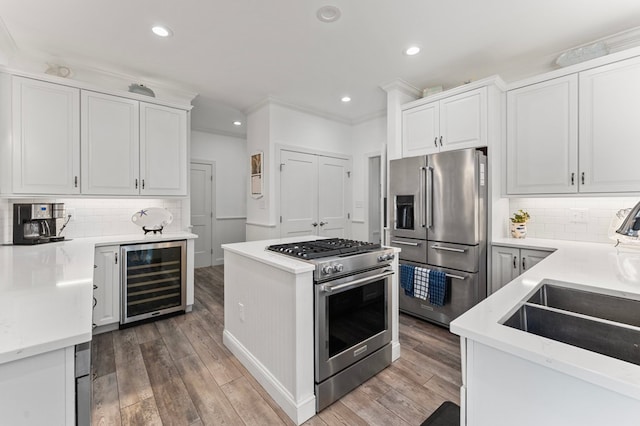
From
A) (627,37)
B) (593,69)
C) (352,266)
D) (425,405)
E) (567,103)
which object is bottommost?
(425,405)

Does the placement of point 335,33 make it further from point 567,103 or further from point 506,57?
point 567,103

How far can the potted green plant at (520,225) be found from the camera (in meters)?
2.94

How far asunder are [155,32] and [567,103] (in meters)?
3.74

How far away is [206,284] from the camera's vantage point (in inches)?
178

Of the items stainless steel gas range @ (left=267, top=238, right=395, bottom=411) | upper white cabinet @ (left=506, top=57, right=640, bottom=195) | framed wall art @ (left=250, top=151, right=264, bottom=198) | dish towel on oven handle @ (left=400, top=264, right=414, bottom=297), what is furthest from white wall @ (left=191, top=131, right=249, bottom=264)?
upper white cabinet @ (left=506, top=57, right=640, bottom=195)

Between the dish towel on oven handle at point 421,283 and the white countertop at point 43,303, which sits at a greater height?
the white countertop at point 43,303

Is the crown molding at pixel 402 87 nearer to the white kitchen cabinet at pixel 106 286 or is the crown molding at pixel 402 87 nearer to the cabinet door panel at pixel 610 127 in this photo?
the cabinet door panel at pixel 610 127

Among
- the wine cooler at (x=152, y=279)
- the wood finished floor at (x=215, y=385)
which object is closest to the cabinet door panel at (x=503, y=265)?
the wood finished floor at (x=215, y=385)

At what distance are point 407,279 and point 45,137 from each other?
12.7 feet

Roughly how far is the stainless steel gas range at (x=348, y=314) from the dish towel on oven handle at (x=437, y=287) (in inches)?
35.0

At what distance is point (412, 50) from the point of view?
277 cm

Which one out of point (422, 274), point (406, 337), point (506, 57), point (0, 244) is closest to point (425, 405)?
point (406, 337)

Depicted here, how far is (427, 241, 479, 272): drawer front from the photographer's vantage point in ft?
9.01

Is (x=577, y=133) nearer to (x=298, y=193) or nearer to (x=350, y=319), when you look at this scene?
(x=350, y=319)
